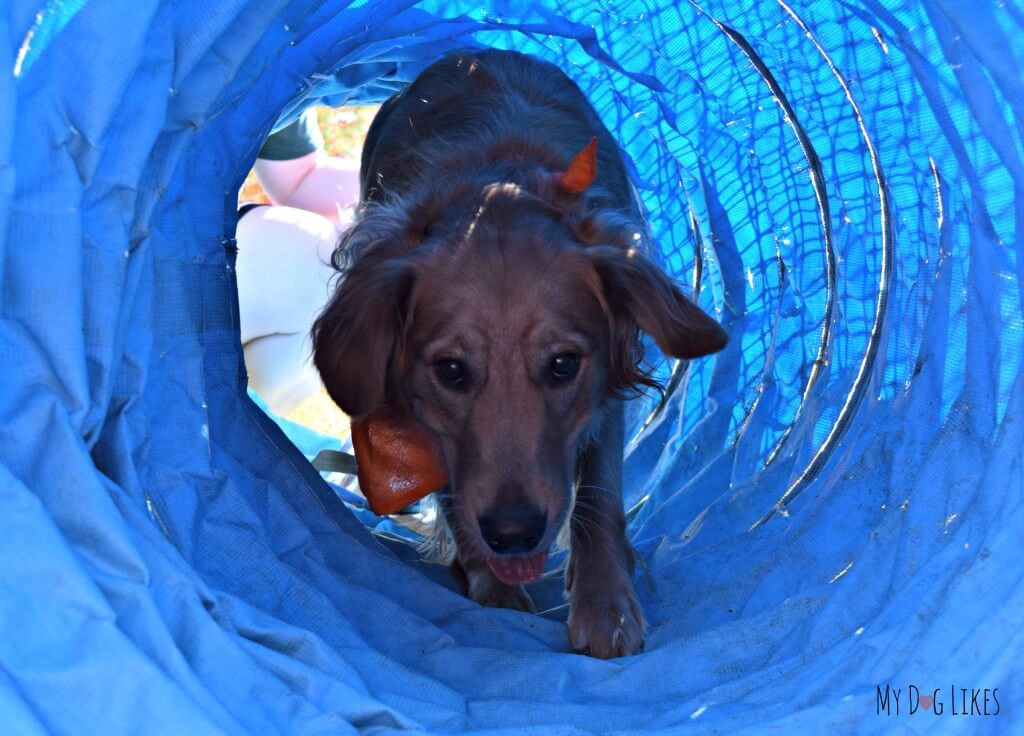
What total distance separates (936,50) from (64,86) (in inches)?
73.8

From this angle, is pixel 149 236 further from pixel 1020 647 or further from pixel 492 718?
pixel 1020 647

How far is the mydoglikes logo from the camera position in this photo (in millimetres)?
2029

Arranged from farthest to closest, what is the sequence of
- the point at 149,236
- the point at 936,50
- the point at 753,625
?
the point at 753,625 → the point at 936,50 → the point at 149,236

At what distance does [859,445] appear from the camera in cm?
352

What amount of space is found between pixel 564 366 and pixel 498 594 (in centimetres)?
95

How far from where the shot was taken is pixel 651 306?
133 inches

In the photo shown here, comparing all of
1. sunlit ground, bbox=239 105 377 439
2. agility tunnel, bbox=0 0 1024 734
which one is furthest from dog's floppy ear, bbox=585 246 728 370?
sunlit ground, bbox=239 105 377 439

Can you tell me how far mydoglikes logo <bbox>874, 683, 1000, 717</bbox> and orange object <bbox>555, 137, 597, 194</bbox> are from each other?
190 centimetres

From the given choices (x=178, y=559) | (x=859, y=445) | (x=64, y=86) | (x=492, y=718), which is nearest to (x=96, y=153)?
(x=64, y=86)

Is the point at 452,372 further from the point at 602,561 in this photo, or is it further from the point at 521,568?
the point at 602,561

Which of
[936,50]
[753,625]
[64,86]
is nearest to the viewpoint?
[64,86]

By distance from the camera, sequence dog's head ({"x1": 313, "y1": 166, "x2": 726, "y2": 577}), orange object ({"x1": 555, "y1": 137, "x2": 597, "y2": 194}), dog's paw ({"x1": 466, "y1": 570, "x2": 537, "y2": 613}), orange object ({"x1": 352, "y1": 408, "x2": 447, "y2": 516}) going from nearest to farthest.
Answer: dog's head ({"x1": 313, "y1": 166, "x2": 726, "y2": 577}), orange object ({"x1": 555, "y1": 137, "x2": 597, "y2": 194}), orange object ({"x1": 352, "y1": 408, "x2": 447, "y2": 516}), dog's paw ({"x1": 466, "y1": 570, "x2": 537, "y2": 613})

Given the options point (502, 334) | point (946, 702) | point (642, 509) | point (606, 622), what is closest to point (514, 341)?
point (502, 334)

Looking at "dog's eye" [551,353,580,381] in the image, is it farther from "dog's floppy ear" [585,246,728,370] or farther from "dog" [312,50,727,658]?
"dog's floppy ear" [585,246,728,370]
